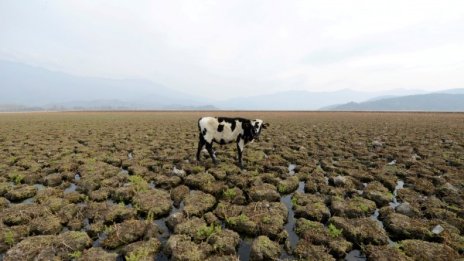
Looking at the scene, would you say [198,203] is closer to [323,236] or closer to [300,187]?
[323,236]

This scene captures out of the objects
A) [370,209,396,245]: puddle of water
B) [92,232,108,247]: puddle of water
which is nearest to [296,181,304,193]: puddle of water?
[370,209,396,245]: puddle of water

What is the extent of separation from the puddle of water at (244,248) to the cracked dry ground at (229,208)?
0.08 feet

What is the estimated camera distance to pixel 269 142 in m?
16.7

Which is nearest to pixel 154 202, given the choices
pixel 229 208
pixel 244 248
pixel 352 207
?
pixel 229 208

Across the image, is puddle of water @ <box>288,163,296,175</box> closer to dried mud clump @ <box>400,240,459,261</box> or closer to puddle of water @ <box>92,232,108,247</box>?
dried mud clump @ <box>400,240,459,261</box>

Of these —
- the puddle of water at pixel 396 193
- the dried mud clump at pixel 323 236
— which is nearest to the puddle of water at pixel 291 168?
the puddle of water at pixel 396 193

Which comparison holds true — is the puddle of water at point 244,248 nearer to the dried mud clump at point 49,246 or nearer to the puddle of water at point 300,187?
the dried mud clump at point 49,246

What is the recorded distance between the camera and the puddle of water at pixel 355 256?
4.85 m

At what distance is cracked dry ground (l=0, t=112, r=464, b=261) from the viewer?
4914mm

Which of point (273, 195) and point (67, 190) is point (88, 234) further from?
point (273, 195)

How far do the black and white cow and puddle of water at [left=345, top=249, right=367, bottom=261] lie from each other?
582 centimetres

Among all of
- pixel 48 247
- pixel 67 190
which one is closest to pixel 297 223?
pixel 48 247

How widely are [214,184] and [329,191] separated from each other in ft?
11.7

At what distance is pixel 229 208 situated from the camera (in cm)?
658
